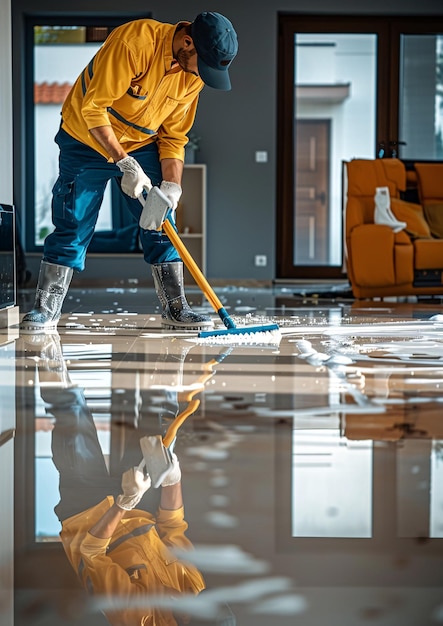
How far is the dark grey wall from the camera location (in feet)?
26.2

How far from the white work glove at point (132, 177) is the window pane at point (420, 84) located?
17.6ft

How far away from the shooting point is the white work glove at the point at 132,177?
320 centimetres

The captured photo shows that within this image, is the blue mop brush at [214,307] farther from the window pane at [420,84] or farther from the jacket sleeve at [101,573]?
the window pane at [420,84]

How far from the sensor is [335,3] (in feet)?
26.3

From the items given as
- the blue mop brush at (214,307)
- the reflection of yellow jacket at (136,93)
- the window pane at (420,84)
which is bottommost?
the blue mop brush at (214,307)

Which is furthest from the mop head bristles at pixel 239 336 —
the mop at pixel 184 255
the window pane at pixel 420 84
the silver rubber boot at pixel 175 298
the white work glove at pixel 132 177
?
the window pane at pixel 420 84

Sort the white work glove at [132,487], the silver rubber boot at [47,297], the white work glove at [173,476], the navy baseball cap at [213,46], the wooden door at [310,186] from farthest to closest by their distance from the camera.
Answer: the wooden door at [310,186], the silver rubber boot at [47,297], the navy baseball cap at [213,46], the white work glove at [173,476], the white work glove at [132,487]

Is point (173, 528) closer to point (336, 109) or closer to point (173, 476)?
point (173, 476)

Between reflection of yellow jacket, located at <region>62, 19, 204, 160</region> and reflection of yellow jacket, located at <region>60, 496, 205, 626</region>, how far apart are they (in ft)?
7.09

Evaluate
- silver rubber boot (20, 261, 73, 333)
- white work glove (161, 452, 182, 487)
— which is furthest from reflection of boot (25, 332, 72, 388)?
white work glove (161, 452, 182, 487)

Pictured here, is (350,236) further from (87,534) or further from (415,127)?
(87,534)

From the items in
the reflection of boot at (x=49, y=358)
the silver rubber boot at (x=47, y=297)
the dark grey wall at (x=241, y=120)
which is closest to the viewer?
the reflection of boot at (x=49, y=358)

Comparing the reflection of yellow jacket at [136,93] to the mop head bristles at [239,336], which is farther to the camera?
the mop head bristles at [239,336]

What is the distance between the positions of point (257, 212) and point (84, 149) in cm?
488
